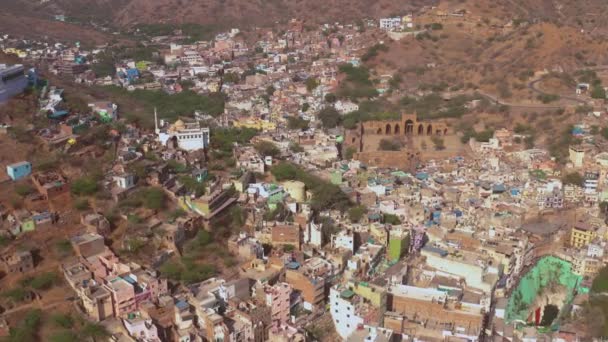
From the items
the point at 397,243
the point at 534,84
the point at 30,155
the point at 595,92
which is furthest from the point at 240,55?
the point at 397,243

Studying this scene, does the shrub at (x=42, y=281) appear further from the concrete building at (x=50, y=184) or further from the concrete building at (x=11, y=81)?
the concrete building at (x=11, y=81)

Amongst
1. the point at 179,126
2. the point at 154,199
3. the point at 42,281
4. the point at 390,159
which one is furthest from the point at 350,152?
the point at 42,281

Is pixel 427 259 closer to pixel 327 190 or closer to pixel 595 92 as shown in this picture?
pixel 327 190

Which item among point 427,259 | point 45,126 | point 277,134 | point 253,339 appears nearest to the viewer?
point 253,339

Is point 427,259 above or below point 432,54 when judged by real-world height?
below

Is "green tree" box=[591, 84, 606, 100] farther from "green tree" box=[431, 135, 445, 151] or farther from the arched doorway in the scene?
the arched doorway

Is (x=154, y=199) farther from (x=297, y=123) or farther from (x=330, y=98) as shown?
(x=330, y=98)

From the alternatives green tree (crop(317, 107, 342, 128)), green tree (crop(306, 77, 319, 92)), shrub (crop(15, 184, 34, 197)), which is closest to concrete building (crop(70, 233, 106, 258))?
shrub (crop(15, 184, 34, 197))
